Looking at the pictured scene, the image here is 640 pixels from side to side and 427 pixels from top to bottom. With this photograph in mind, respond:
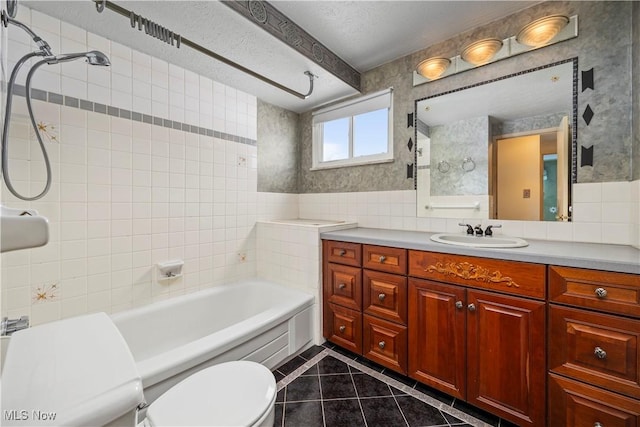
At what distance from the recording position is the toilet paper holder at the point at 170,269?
6.37 feet

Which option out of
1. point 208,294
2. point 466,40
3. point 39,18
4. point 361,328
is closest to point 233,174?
point 208,294

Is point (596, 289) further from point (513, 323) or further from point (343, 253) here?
point (343, 253)

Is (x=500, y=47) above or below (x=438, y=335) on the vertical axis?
above

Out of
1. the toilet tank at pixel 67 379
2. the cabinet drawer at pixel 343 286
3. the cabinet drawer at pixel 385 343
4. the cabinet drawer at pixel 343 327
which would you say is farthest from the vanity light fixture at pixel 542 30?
the toilet tank at pixel 67 379

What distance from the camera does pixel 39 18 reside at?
1450mm

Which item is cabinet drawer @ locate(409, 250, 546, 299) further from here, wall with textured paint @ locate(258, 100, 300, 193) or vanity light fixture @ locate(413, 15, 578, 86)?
wall with textured paint @ locate(258, 100, 300, 193)

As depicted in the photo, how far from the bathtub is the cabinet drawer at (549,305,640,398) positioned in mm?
1490

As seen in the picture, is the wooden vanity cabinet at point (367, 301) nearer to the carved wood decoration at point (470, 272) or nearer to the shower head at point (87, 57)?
the carved wood decoration at point (470, 272)

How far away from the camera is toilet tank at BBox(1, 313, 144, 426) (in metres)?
0.55

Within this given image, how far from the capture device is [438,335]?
1521 mm

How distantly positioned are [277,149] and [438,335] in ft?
7.45

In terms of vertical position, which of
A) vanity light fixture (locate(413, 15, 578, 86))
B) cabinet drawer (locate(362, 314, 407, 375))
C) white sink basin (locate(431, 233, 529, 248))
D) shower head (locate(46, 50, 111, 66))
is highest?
vanity light fixture (locate(413, 15, 578, 86))

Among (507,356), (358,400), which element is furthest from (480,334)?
(358,400)

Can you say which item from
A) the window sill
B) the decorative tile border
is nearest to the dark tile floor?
the window sill
